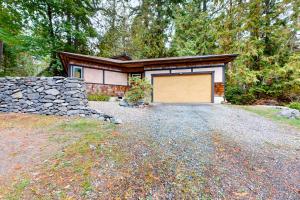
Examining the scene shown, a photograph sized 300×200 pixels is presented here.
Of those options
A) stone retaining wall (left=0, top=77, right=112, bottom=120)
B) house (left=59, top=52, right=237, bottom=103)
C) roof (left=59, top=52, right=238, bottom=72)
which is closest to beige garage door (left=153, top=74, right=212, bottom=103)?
→ house (left=59, top=52, right=237, bottom=103)

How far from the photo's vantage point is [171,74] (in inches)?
475

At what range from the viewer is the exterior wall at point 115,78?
1277cm

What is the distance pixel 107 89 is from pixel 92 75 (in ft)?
Result: 4.86

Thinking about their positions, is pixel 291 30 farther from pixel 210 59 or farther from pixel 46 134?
pixel 46 134

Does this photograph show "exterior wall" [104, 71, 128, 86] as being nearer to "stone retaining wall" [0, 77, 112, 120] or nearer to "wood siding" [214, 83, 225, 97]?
"stone retaining wall" [0, 77, 112, 120]

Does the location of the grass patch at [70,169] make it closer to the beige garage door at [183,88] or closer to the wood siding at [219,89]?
the beige garage door at [183,88]

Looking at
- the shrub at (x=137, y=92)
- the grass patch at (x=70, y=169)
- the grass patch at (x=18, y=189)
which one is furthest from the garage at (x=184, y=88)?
the grass patch at (x=18, y=189)

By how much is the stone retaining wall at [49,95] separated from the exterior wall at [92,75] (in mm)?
5092

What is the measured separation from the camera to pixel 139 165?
9.49ft

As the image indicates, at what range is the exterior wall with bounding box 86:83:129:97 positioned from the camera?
466 inches

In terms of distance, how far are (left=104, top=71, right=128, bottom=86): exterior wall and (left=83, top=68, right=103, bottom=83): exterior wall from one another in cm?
39

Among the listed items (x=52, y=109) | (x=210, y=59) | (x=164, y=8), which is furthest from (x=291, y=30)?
(x=52, y=109)

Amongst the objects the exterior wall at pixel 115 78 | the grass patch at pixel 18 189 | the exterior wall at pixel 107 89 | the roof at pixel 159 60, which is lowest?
the grass patch at pixel 18 189

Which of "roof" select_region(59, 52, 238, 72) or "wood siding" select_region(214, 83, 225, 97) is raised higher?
"roof" select_region(59, 52, 238, 72)
